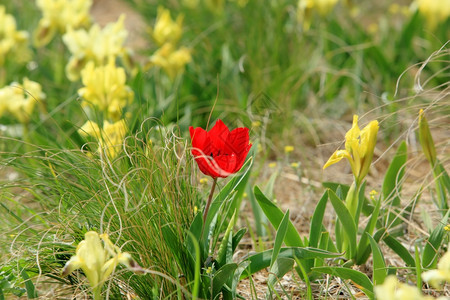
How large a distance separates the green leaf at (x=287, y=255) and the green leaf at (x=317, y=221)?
3.7 inches

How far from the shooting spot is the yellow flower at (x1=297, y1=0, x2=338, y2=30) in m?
2.93

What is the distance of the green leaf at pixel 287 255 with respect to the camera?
4.11 ft

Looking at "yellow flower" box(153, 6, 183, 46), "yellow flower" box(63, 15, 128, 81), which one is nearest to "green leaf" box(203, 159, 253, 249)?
"yellow flower" box(63, 15, 128, 81)

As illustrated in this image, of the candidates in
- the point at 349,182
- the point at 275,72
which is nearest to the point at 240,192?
the point at 349,182

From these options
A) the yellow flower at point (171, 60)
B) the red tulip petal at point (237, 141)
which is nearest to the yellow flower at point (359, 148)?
the red tulip petal at point (237, 141)

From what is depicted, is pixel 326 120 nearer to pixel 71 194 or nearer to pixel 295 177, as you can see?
pixel 295 177

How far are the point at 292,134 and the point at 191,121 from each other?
44 centimetres

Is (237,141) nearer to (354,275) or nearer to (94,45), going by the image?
(354,275)

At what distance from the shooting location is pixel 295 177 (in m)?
2.28

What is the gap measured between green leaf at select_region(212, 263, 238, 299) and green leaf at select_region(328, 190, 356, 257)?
0.87 ft

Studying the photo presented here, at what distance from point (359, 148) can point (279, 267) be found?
31cm

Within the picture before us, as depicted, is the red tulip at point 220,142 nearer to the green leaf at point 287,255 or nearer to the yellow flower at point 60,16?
the green leaf at point 287,255

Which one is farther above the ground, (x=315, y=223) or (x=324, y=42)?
(x=324, y=42)

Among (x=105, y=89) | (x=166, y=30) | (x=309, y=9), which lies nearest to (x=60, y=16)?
(x=166, y=30)
